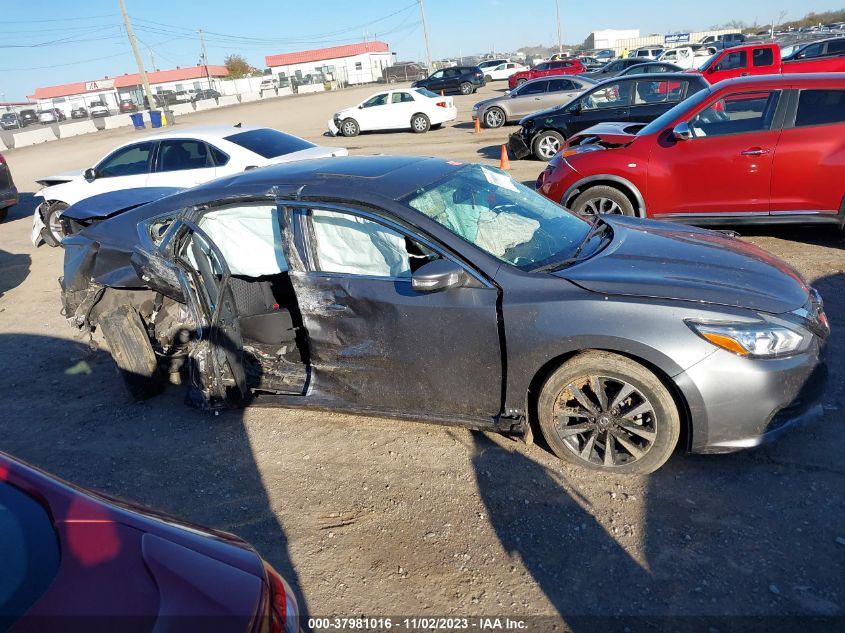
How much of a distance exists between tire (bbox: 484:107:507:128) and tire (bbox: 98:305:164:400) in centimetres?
1553

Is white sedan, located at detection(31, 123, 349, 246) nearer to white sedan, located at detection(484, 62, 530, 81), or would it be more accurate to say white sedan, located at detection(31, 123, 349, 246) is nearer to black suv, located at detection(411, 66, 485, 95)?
black suv, located at detection(411, 66, 485, 95)

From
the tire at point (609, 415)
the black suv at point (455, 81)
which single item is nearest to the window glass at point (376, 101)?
the black suv at point (455, 81)

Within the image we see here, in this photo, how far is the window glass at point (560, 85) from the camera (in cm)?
1745

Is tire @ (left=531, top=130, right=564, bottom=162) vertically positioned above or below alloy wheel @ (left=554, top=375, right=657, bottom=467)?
above

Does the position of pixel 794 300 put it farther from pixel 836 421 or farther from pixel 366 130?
pixel 366 130

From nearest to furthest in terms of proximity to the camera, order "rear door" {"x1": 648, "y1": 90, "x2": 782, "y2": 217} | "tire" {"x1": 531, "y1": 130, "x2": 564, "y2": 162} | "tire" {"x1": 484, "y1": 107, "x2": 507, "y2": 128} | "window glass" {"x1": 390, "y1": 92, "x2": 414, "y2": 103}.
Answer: "rear door" {"x1": 648, "y1": 90, "x2": 782, "y2": 217} < "tire" {"x1": 531, "y1": 130, "x2": 564, "y2": 162} < "tire" {"x1": 484, "y1": 107, "x2": 507, "y2": 128} < "window glass" {"x1": 390, "y1": 92, "x2": 414, "y2": 103}

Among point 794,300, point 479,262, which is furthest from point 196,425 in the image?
point 794,300

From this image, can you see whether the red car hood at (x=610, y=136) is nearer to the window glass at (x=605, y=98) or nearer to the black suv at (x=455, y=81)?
the window glass at (x=605, y=98)

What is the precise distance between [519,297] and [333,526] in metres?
1.54

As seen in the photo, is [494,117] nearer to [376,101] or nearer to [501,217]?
[376,101]

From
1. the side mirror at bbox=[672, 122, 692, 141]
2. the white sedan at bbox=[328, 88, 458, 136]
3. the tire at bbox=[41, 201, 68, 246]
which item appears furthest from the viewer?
the white sedan at bbox=[328, 88, 458, 136]

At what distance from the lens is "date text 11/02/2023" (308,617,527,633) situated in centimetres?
251

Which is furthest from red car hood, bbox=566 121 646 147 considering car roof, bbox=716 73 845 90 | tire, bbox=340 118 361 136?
tire, bbox=340 118 361 136

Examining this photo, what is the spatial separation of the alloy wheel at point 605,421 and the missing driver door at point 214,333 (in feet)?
6.88
